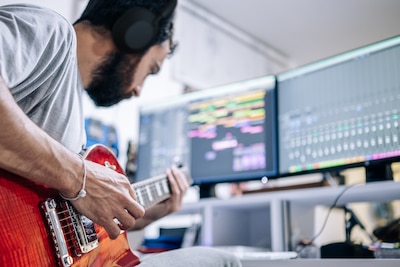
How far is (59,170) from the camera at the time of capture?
797 millimetres

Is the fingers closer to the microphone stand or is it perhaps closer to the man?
the man

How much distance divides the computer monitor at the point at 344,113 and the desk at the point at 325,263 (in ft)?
Answer: 1.56

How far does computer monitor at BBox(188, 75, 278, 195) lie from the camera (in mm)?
1608

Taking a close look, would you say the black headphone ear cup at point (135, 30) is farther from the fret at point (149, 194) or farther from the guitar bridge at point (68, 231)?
the guitar bridge at point (68, 231)

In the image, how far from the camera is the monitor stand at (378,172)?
1.30m

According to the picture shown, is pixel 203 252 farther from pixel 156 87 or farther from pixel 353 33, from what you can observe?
pixel 353 33

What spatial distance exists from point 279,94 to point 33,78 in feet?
3.33

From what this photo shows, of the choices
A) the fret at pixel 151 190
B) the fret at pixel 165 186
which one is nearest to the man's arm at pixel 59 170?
the fret at pixel 151 190

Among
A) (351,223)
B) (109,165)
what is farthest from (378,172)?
(109,165)

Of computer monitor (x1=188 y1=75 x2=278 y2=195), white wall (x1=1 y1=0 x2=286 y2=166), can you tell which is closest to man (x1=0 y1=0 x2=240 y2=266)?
computer monitor (x1=188 y1=75 x2=278 y2=195)

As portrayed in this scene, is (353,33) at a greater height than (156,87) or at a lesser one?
greater

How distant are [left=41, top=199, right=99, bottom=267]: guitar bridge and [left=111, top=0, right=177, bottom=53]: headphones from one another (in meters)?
0.50

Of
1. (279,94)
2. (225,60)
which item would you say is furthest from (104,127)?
(225,60)

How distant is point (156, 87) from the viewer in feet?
9.82
